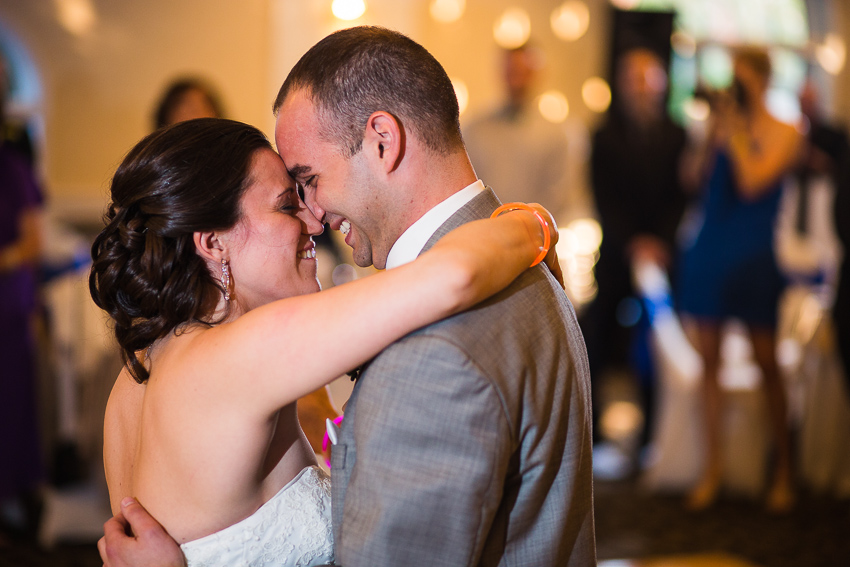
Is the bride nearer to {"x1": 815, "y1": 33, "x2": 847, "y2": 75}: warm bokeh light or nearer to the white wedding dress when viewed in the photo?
the white wedding dress

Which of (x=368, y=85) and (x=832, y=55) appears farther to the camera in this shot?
(x=832, y=55)

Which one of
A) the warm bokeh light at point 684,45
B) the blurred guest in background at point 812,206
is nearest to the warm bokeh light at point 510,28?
the warm bokeh light at point 684,45

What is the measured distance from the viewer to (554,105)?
739 cm

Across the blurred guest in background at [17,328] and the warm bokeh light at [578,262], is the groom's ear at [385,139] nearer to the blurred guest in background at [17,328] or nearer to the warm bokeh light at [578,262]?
the blurred guest in background at [17,328]

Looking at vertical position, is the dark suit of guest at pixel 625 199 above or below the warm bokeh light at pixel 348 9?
below

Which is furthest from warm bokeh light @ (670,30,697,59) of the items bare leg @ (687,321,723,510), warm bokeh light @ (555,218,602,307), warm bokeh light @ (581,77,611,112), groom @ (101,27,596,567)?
groom @ (101,27,596,567)

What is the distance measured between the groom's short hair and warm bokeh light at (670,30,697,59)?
7.00m

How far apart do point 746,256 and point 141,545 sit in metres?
3.42

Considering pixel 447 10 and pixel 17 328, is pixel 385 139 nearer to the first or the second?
pixel 17 328

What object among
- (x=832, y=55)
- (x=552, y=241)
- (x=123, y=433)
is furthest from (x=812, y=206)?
(x=123, y=433)

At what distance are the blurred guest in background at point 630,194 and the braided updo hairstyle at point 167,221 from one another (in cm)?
367

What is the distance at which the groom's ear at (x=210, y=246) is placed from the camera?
1.26 meters

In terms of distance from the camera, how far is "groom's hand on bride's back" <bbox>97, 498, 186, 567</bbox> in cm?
116

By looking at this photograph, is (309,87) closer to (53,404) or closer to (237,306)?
(237,306)
